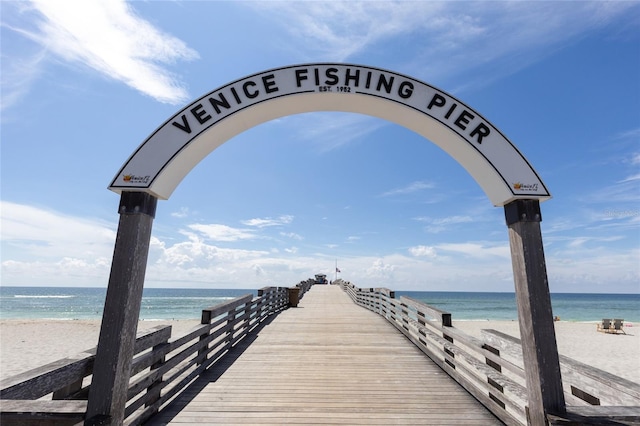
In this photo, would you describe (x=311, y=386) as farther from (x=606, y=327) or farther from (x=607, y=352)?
(x=606, y=327)

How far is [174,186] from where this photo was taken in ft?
10.7

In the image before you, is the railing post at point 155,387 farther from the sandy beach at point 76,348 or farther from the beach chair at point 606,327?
the beach chair at point 606,327

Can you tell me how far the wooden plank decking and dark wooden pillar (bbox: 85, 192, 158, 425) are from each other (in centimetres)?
104

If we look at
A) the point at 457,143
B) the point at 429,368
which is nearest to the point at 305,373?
the point at 429,368

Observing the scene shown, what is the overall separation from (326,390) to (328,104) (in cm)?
360

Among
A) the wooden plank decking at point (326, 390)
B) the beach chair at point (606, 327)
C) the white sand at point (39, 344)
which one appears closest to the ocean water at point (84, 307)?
the white sand at point (39, 344)

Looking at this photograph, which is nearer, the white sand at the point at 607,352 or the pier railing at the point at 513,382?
the pier railing at the point at 513,382

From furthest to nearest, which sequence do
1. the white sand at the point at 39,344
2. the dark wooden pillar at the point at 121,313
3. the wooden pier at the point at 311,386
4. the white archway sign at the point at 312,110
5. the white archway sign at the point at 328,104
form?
the white sand at the point at 39,344 < the white archway sign at the point at 328,104 < the white archway sign at the point at 312,110 < the dark wooden pillar at the point at 121,313 < the wooden pier at the point at 311,386

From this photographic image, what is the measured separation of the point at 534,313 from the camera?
2693 mm

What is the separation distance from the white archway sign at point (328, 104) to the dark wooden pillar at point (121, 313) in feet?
0.92

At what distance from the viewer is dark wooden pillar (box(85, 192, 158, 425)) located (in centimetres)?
A: 248

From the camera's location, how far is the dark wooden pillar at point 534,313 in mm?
2540

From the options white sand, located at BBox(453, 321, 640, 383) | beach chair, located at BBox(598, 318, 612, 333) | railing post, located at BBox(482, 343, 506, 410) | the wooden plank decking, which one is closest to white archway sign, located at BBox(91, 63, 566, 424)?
railing post, located at BBox(482, 343, 506, 410)

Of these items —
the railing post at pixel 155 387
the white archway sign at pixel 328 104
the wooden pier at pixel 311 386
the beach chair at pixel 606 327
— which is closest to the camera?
the wooden pier at pixel 311 386
